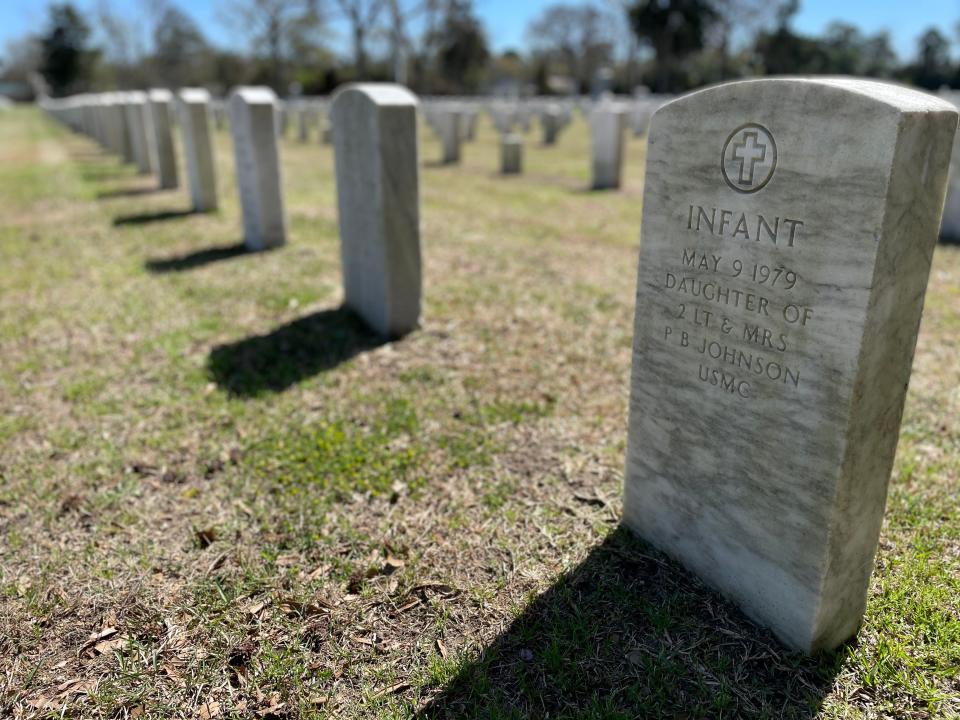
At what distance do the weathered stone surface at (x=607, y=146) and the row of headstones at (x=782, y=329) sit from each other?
10434 millimetres

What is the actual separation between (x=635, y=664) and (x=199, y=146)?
942 cm

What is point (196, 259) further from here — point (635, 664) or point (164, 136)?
point (635, 664)

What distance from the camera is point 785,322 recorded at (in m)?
2.27

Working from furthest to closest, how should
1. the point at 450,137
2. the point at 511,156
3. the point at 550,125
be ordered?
1. the point at 550,125
2. the point at 450,137
3. the point at 511,156

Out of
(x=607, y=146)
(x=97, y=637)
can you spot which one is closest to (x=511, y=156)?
(x=607, y=146)

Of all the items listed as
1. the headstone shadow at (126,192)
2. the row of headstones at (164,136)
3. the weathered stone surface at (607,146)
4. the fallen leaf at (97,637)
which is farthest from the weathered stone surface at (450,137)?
the fallen leaf at (97,637)

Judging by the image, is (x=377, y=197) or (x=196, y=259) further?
(x=196, y=259)

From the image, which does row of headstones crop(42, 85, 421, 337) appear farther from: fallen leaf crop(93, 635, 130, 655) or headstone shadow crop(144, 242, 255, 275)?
fallen leaf crop(93, 635, 130, 655)

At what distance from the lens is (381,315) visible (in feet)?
18.3

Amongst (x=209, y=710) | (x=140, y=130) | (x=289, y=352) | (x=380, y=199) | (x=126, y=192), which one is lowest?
(x=209, y=710)

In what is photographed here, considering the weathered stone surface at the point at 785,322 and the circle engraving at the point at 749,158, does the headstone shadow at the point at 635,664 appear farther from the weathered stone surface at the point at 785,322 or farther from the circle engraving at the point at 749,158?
the circle engraving at the point at 749,158

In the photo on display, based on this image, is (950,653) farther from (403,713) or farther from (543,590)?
(403,713)

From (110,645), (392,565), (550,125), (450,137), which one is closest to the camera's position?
(110,645)

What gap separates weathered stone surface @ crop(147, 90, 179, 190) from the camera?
11.7m
